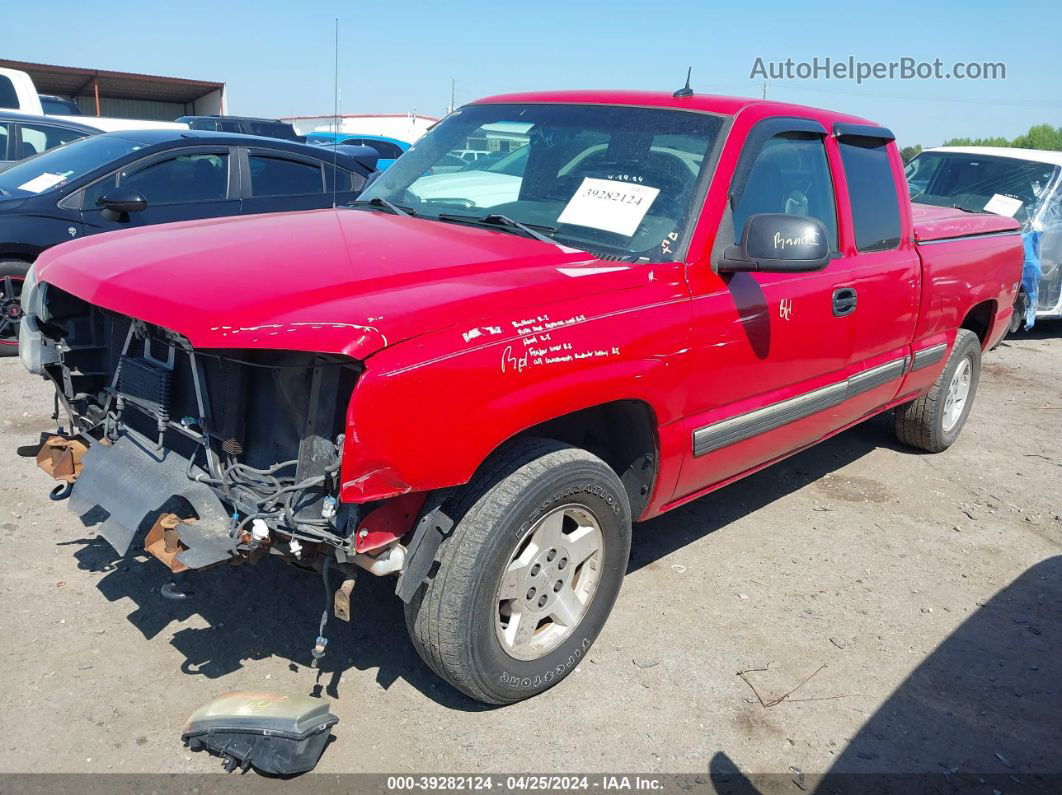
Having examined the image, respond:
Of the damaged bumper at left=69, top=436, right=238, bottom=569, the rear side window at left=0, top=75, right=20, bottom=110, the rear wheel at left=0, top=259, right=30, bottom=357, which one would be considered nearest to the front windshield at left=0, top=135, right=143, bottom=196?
the rear wheel at left=0, top=259, right=30, bottom=357

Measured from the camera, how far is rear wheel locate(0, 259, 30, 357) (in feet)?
21.0

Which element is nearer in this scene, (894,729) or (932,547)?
(894,729)

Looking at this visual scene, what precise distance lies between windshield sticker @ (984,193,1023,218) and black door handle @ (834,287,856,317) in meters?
5.82

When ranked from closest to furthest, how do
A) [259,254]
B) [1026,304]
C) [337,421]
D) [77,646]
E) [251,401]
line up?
[337,421]
[251,401]
[259,254]
[77,646]
[1026,304]

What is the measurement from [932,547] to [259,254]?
11.4ft

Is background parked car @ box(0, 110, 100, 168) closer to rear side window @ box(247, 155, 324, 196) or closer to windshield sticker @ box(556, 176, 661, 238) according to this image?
rear side window @ box(247, 155, 324, 196)

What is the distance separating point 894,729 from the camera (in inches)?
120

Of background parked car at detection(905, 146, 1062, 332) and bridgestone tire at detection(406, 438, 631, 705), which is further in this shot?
background parked car at detection(905, 146, 1062, 332)

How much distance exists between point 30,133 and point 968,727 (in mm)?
9371

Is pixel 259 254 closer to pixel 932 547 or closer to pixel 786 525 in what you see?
pixel 786 525

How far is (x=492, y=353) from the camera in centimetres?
254

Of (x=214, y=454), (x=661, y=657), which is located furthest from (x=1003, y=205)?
(x=214, y=454)

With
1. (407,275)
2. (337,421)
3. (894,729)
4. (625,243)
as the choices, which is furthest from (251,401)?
(894,729)

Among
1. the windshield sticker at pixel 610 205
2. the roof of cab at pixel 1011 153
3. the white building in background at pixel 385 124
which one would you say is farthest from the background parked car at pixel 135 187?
the white building in background at pixel 385 124
